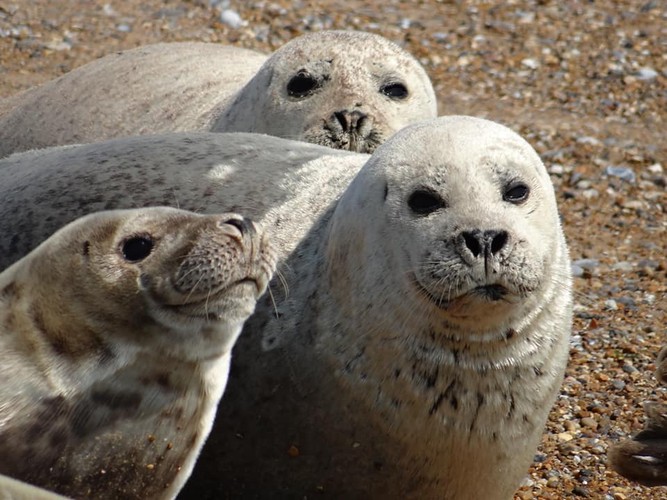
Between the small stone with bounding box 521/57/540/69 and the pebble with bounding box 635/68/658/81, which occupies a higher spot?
the pebble with bounding box 635/68/658/81

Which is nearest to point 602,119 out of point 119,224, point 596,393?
point 596,393

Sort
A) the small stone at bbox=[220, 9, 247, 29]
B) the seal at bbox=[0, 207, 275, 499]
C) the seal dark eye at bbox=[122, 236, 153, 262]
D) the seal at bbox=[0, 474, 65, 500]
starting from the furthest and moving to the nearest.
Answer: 1. the small stone at bbox=[220, 9, 247, 29]
2. the seal dark eye at bbox=[122, 236, 153, 262]
3. the seal at bbox=[0, 207, 275, 499]
4. the seal at bbox=[0, 474, 65, 500]

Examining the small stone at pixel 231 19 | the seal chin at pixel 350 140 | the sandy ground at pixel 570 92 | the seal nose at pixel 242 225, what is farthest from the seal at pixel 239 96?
the small stone at pixel 231 19

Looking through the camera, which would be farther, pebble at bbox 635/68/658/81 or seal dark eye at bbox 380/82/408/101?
pebble at bbox 635/68/658/81

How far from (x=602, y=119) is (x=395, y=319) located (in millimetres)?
4870

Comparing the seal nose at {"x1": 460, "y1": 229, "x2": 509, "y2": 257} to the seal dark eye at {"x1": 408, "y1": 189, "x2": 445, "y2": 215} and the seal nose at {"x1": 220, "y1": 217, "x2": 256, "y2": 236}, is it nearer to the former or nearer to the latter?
the seal dark eye at {"x1": 408, "y1": 189, "x2": 445, "y2": 215}

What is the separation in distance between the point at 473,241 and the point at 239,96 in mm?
2591

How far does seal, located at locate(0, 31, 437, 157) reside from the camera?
5809 mm

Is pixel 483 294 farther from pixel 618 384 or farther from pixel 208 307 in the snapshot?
pixel 618 384

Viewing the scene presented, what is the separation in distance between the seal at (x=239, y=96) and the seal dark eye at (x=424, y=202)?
151cm

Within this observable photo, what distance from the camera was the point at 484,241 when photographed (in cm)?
386

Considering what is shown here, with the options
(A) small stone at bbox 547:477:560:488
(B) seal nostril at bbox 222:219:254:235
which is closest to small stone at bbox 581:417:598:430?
(A) small stone at bbox 547:477:560:488

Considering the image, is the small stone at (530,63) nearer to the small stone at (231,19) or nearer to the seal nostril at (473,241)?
the small stone at (231,19)

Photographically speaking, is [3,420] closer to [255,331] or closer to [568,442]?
[255,331]
